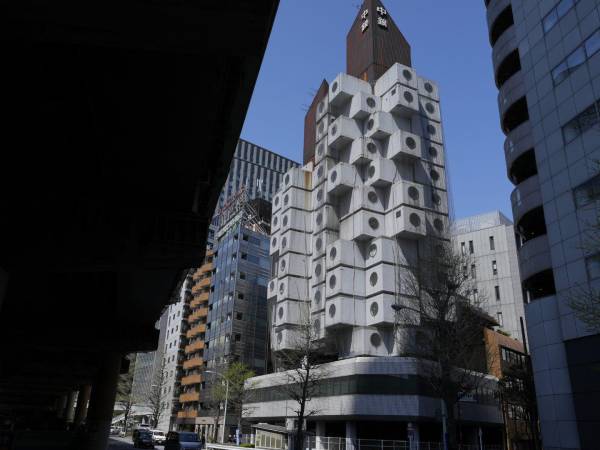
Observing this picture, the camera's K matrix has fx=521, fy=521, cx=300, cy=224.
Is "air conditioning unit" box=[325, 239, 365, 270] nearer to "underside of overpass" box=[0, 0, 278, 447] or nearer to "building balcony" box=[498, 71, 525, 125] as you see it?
"building balcony" box=[498, 71, 525, 125]

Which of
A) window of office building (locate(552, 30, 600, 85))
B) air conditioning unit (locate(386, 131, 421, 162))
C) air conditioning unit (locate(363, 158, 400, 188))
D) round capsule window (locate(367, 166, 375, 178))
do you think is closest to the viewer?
window of office building (locate(552, 30, 600, 85))

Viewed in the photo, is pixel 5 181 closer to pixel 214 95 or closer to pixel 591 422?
pixel 214 95

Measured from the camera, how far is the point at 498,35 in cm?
4134

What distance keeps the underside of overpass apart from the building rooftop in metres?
94.0

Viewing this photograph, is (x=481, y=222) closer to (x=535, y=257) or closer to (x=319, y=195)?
(x=319, y=195)

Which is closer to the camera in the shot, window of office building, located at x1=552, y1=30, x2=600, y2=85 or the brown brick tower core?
window of office building, located at x1=552, y1=30, x2=600, y2=85

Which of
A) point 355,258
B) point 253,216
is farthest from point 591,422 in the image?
point 253,216

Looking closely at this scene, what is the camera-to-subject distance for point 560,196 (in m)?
29.5

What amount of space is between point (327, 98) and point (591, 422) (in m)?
56.7

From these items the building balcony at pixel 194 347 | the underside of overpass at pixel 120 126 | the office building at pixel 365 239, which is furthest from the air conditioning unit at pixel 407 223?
the building balcony at pixel 194 347

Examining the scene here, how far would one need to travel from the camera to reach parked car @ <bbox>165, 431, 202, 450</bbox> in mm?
33825

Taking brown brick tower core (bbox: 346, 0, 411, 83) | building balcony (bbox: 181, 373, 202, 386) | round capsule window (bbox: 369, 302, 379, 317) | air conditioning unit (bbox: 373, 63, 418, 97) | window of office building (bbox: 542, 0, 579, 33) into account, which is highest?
brown brick tower core (bbox: 346, 0, 411, 83)

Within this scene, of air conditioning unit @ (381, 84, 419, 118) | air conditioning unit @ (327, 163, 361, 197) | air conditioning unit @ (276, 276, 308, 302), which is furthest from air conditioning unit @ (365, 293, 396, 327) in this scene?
air conditioning unit @ (381, 84, 419, 118)

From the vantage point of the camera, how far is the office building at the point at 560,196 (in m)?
26.9
